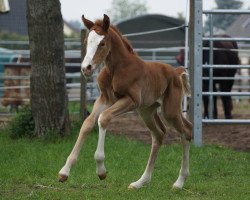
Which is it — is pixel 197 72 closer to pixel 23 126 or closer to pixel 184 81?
pixel 23 126

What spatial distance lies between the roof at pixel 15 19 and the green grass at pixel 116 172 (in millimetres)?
16538

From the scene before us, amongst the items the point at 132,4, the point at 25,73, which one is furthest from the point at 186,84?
the point at 132,4

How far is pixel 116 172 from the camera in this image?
8.73m

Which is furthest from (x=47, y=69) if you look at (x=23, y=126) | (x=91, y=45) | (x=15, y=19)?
(x=15, y=19)

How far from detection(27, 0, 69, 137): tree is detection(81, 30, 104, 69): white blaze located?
4.57m

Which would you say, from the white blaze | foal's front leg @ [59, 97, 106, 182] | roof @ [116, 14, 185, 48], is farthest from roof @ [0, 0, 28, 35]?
the white blaze

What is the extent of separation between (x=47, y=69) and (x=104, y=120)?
4644mm

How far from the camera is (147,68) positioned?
7.67m

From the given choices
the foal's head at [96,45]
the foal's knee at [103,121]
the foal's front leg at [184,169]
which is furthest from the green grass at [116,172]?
the foal's head at [96,45]

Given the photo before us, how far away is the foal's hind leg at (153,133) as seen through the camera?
781cm

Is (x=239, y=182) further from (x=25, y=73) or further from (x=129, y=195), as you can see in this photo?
(x=25, y=73)

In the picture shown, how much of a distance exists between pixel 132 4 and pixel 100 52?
2310 inches

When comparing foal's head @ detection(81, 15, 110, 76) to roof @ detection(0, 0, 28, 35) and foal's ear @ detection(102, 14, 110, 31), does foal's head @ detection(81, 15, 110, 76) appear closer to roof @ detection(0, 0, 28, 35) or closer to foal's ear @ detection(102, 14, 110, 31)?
foal's ear @ detection(102, 14, 110, 31)

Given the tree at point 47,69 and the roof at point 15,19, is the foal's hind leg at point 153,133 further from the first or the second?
the roof at point 15,19
